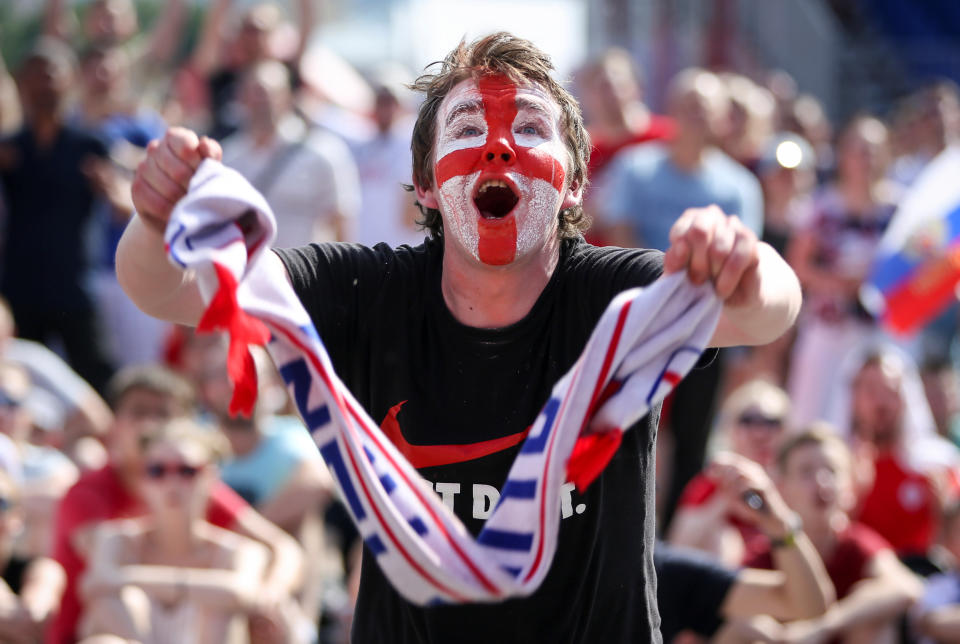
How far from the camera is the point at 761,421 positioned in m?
5.83

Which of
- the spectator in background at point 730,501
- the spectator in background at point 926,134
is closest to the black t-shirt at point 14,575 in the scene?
the spectator in background at point 730,501

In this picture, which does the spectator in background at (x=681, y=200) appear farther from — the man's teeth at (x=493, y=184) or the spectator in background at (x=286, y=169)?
the man's teeth at (x=493, y=184)

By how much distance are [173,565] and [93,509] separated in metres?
0.47

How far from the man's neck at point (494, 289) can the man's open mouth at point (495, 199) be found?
4.0 inches

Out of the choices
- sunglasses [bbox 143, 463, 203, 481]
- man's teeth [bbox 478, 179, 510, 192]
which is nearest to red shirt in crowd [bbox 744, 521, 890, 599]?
sunglasses [bbox 143, 463, 203, 481]

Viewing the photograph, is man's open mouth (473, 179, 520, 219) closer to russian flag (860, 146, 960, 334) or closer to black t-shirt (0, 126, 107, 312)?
russian flag (860, 146, 960, 334)

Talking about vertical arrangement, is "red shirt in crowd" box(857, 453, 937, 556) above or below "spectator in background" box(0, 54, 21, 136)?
below

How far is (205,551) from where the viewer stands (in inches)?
198

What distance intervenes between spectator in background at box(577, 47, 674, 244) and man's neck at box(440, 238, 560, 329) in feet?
13.5

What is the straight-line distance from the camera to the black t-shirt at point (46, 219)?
669cm

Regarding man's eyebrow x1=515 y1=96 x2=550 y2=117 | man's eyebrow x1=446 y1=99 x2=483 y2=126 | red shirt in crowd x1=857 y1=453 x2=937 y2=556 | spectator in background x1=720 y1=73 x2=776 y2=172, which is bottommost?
red shirt in crowd x1=857 y1=453 x2=937 y2=556

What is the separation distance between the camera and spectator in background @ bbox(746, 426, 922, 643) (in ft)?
15.8

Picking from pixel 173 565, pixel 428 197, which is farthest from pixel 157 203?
pixel 173 565

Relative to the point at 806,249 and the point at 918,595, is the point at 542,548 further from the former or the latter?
the point at 806,249
